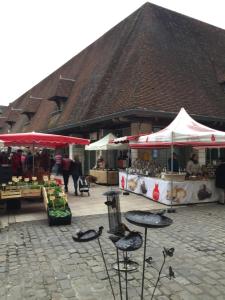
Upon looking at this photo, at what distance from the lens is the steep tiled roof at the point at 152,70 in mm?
15500

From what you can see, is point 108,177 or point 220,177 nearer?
point 220,177

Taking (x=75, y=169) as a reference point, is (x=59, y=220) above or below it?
below

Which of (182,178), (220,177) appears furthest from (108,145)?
(220,177)

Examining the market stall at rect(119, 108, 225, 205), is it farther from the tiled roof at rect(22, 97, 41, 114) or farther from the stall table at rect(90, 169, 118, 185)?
the tiled roof at rect(22, 97, 41, 114)

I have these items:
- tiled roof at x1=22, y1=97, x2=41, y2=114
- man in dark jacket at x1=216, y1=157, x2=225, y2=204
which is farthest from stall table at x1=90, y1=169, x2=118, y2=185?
tiled roof at x1=22, y1=97, x2=41, y2=114

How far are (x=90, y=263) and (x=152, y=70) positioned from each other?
12544mm

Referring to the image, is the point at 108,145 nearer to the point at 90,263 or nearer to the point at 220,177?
the point at 220,177

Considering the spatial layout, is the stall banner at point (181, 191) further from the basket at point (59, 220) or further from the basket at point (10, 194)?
the basket at point (10, 194)

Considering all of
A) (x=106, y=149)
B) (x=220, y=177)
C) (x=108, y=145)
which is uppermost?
(x=108, y=145)

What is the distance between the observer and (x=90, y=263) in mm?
5312

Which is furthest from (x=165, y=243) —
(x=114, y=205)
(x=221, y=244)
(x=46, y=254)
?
(x=46, y=254)

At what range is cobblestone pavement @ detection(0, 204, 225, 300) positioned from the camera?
→ 4.25 m

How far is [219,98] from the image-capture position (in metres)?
17.5

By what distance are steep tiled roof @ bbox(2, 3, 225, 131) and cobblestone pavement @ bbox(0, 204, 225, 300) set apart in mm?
7866
